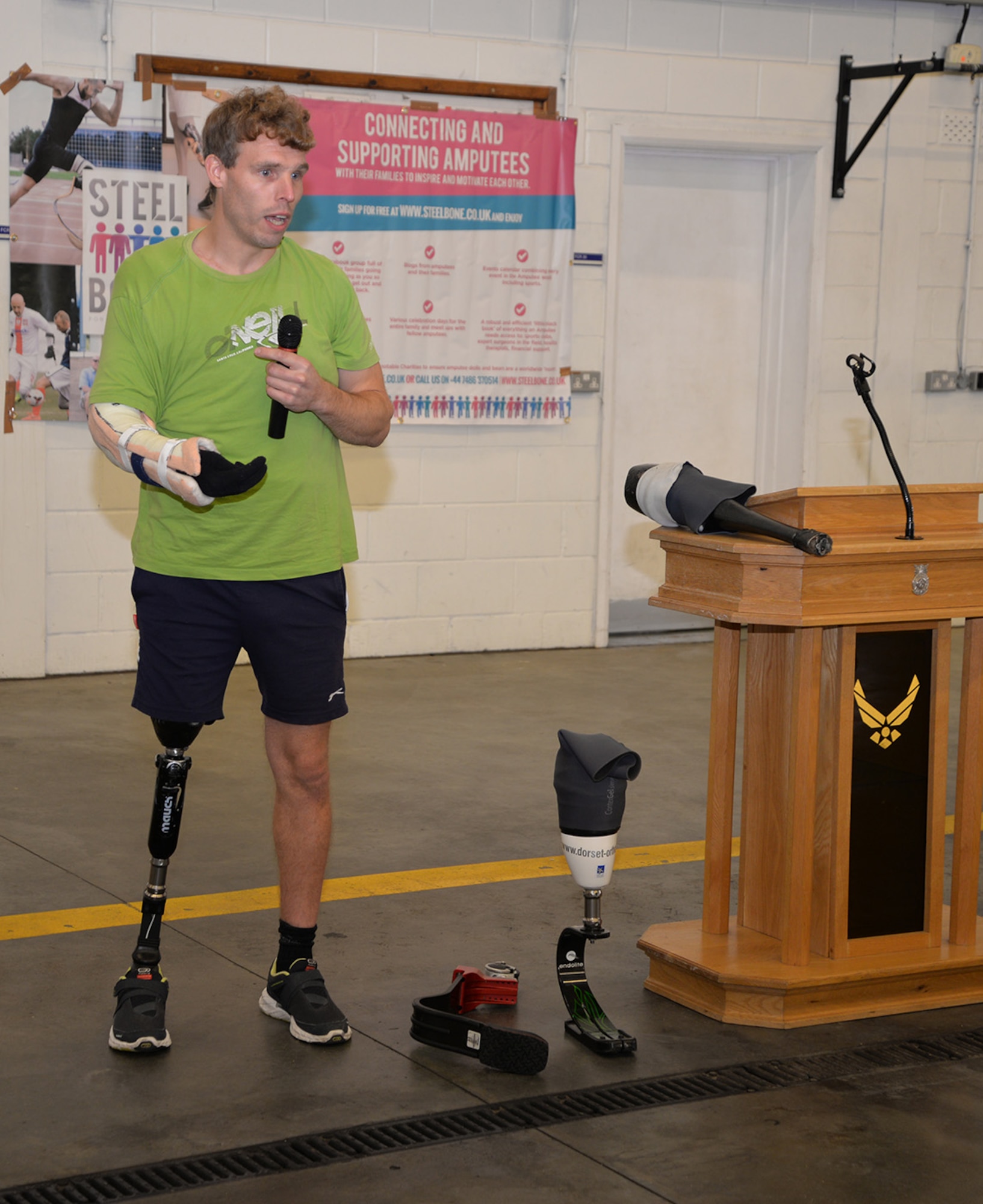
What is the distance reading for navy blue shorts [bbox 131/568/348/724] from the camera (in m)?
2.72

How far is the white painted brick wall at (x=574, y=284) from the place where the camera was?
240 inches

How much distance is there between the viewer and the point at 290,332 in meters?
2.60

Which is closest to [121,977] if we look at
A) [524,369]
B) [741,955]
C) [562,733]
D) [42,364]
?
[562,733]

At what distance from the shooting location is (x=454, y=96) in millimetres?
6469

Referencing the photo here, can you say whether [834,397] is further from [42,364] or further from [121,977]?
[121,977]

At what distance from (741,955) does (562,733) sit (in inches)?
23.3

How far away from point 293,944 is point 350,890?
0.82 meters

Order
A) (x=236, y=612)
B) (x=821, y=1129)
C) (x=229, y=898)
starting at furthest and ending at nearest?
1. (x=229, y=898)
2. (x=236, y=612)
3. (x=821, y=1129)

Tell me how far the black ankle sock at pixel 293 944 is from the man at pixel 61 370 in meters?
3.61

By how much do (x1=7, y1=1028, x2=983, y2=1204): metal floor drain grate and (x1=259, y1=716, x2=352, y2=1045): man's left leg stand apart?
38 centimetres

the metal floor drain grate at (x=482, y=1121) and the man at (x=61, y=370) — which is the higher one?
the man at (x=61, y=370)

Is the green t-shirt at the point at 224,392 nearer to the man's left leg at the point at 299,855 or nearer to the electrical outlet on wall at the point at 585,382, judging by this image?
the man's left leg at the point at 299,855

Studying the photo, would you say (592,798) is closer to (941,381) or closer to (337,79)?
(337,79)

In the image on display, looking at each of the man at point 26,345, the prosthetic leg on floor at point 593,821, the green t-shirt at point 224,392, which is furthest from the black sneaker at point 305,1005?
the man at point 26,345
